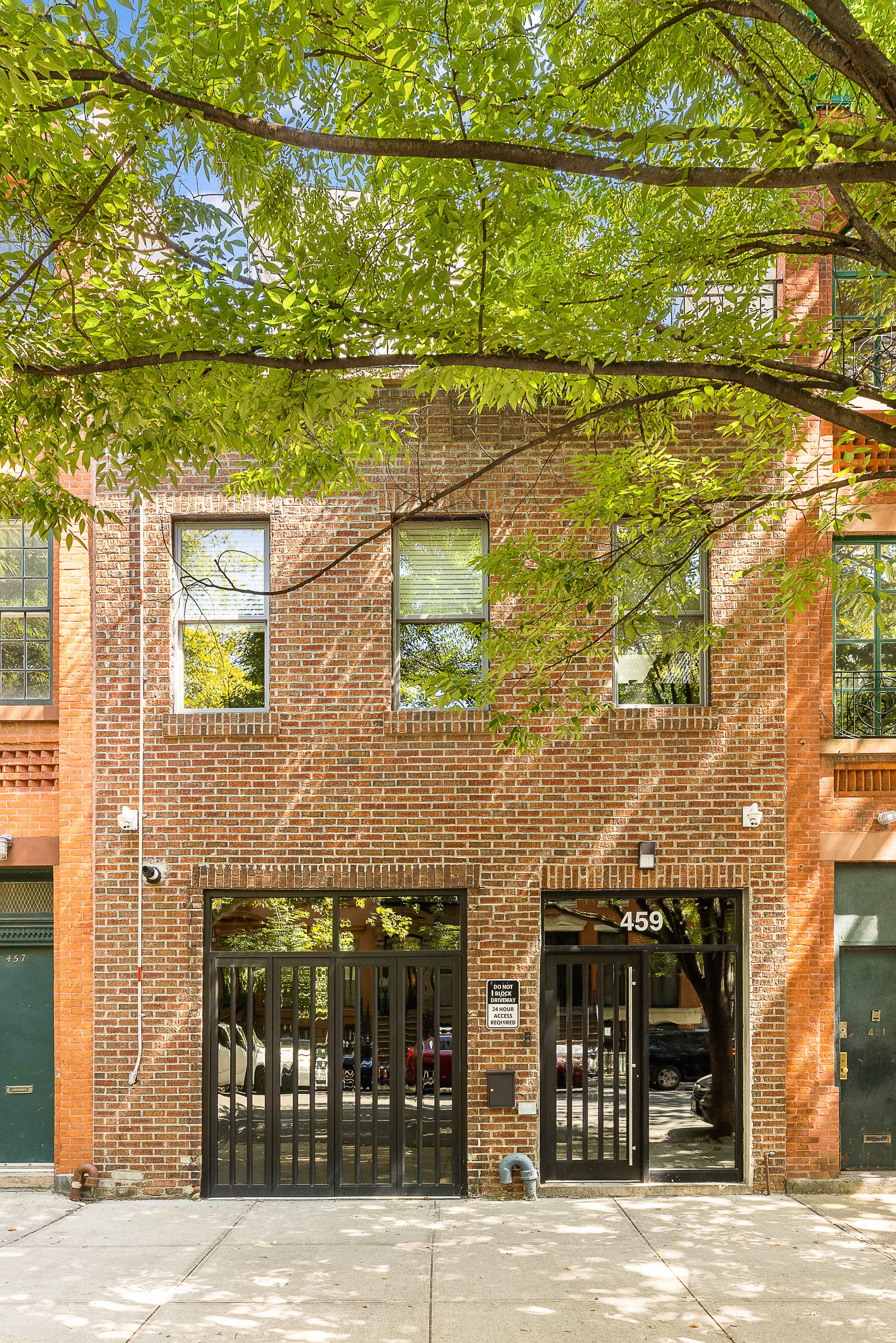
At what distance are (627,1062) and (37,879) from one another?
6056 millimetres

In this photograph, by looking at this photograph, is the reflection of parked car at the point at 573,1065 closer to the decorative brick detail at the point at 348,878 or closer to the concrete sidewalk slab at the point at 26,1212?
the decorative brick detail at the point at 348,878

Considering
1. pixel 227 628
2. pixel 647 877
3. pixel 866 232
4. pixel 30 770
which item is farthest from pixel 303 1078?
pixel 866 232

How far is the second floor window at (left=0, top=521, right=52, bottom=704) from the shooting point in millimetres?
9758

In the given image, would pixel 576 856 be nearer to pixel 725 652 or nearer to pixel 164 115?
pixel 725 652

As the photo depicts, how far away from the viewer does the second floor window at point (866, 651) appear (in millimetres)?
9625

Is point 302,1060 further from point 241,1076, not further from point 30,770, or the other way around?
point 30,770

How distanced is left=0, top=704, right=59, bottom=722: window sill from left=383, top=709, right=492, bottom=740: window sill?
329 cm

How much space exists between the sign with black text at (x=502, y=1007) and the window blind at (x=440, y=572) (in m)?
3.57

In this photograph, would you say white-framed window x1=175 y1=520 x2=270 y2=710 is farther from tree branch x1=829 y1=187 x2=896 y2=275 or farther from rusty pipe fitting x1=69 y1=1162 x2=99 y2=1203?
tree branch x1=829 y1=187 x2=896 y2=275

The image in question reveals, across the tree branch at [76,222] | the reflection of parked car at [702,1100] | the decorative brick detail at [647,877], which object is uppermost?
the tree branch at [76,222]

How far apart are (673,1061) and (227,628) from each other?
238 inches

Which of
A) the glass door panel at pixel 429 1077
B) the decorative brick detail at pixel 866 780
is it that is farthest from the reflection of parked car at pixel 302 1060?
the decorative brick detail at pixel 866 780

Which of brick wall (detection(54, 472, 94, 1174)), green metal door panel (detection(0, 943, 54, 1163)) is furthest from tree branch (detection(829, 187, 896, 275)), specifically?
green metal door panel (detection(0, 943, 54, 1163))

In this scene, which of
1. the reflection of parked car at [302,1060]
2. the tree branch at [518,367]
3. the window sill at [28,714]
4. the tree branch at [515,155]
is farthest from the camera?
the window sill at [28,714]
